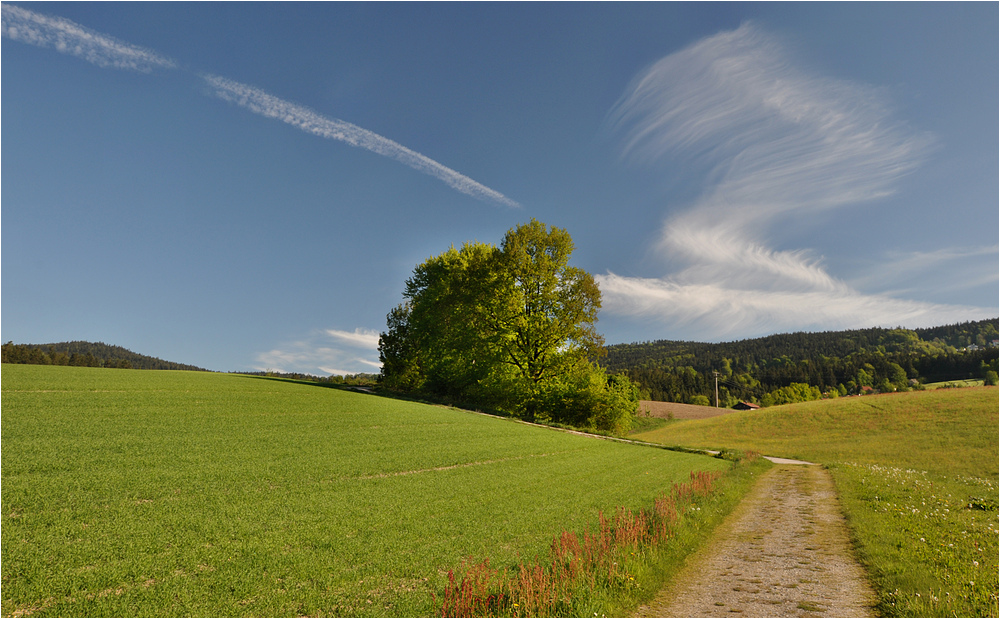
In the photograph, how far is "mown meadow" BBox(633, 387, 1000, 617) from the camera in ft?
29.7

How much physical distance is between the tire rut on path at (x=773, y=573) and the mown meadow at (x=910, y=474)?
22.4 inches

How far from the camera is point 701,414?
332 ft

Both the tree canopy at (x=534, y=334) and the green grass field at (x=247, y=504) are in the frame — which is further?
the tree canopy at (x=534, y=334)

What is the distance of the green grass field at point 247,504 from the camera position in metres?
7.56

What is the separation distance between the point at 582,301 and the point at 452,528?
30.9 metres

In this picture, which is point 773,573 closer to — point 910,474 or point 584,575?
point 584,575

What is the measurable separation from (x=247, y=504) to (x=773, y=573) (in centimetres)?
1272

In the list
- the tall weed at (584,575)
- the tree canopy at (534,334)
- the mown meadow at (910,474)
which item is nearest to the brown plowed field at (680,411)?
the mown meadow at (910,474)

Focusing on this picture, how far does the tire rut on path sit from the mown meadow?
57 cm

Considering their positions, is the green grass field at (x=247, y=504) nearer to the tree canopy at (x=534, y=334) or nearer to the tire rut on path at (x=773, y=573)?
the tire rut on path at (x=773, y=573)

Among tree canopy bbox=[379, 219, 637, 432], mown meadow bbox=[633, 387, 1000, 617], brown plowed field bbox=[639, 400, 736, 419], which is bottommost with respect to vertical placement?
brown plowed field bbox=[639, 400, 736, 419]

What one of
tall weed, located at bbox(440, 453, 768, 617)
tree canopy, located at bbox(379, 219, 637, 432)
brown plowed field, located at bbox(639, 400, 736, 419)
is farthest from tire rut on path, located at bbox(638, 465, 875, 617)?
brown plowed field, located at bbox(639, 400, 736, 419)

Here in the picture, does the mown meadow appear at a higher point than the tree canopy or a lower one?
lower

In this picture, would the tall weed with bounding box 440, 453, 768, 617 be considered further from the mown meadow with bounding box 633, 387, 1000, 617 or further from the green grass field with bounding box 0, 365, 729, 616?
the mown meadow with bounding box 633, 387, 1000, 617
